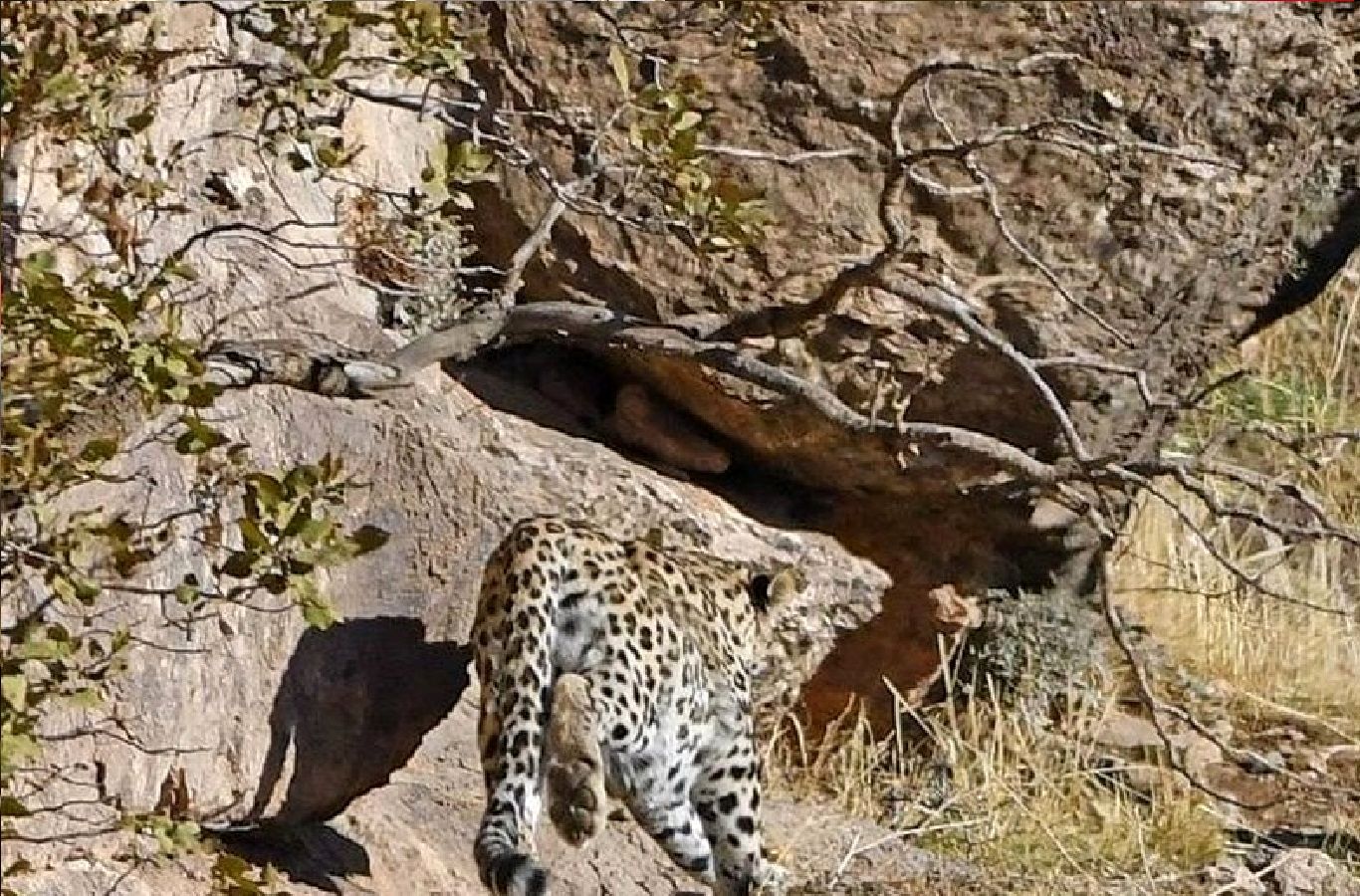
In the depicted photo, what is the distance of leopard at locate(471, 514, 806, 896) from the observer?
5.86 metres

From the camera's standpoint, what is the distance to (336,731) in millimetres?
6266

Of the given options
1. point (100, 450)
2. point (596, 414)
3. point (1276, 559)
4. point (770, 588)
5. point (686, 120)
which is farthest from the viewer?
point (1276, 559)

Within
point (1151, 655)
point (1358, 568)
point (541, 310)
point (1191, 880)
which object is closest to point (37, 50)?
point (541, 310)

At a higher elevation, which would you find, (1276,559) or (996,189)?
(996,189)

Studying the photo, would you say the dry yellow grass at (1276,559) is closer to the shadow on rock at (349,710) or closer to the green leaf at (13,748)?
the shadow on rock at (349,710)

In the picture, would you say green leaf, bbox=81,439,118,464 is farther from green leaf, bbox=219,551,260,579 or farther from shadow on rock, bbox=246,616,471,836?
shadow on rock, bbox=246,616,471,836

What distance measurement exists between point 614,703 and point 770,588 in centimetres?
103

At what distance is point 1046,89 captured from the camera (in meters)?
7.25

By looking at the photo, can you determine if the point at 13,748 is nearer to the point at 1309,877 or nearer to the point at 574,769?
the point at 574,769

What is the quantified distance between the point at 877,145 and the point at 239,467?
125 inches

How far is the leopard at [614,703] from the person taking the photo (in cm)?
586

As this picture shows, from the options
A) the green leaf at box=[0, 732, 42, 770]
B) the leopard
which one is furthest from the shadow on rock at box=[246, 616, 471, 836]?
the green leaf at box=[0, 732, 42, 770]

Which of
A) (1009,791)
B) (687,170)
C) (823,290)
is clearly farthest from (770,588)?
(687,170)

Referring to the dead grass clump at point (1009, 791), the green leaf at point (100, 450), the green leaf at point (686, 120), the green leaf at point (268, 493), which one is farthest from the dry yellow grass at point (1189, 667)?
the green leaf at point (100, 450)
